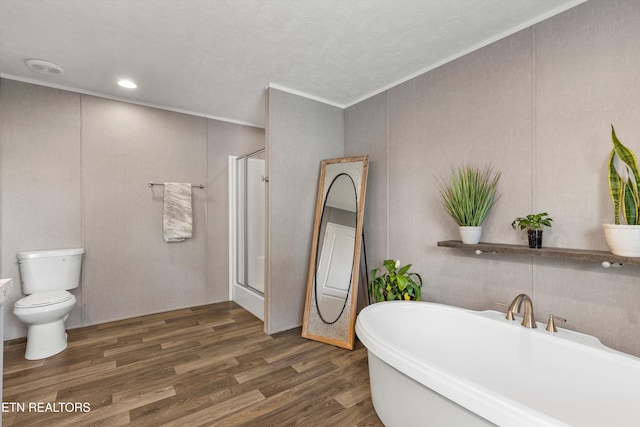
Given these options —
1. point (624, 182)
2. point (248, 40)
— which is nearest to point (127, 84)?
point (248, 40)

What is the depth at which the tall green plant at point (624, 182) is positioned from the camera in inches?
55.3

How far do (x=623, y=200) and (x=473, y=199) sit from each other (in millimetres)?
699

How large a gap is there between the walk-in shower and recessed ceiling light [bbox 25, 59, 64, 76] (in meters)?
1.77

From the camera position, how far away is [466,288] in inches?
84.0

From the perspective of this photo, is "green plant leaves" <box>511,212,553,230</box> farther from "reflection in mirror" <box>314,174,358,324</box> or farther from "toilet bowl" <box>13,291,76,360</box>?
"toilet bowl" <box>13,291,76,360</box>

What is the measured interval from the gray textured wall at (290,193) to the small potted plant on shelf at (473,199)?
1.40m

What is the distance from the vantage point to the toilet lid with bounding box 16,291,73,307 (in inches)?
87.8

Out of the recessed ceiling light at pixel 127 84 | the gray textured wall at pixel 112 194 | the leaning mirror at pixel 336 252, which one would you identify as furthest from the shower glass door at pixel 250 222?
the recessed ceiling light at pixel 127 84

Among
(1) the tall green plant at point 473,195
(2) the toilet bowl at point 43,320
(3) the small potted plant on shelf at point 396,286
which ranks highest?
(1) the tall green plant at point 473,195

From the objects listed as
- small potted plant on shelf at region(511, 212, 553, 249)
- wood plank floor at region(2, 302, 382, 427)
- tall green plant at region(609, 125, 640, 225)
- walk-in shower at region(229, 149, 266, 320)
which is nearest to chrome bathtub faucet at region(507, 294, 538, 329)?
small potted plant on shelf at region(511, 212, 553, 249)

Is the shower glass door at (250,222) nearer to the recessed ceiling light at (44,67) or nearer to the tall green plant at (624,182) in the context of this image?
the recessed ceiling light at (44,67)

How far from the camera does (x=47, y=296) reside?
7.80 ft

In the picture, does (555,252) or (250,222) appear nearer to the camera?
(555,252)

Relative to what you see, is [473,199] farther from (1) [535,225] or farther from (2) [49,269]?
(2) [49,269]
